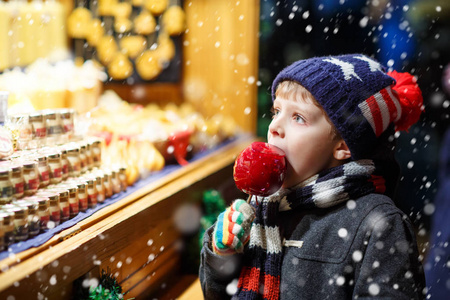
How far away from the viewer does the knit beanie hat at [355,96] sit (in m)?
1.40

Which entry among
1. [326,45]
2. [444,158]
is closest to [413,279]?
[444,158]

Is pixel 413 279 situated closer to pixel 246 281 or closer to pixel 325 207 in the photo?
pixel 325 207

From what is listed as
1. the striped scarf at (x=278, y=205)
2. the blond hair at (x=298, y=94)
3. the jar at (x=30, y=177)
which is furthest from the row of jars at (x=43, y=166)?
the blond hair at (x=298, y=94)

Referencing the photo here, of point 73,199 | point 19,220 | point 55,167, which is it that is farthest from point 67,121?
point 19,220

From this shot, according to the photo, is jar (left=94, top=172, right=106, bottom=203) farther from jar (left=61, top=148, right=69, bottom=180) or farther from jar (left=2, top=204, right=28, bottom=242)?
jar (left=2, top=204, right=28, bottom=242)

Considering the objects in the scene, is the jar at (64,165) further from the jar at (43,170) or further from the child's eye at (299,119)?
the child's eye at (299,119)

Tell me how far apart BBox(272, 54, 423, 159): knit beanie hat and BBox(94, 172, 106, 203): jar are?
0.93 metres

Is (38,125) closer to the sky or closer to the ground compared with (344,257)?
closer to the sky

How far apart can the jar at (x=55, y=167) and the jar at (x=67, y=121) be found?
0.23 meters

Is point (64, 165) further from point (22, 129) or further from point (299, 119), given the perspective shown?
point (299, 119)

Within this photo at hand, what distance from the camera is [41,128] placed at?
186 centimetres

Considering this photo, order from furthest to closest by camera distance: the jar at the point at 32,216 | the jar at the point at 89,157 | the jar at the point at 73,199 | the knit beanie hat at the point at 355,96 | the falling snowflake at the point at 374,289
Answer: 1. the jar at the point at 89,157
2. the jar at the point at 73,199
3. the jar at the point at 32,216
4. the knit beanie hat at the point at 355,96
5. the falling snowflake at the point at 374,289

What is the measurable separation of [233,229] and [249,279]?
23 cm

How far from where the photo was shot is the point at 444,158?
7.79 ft
